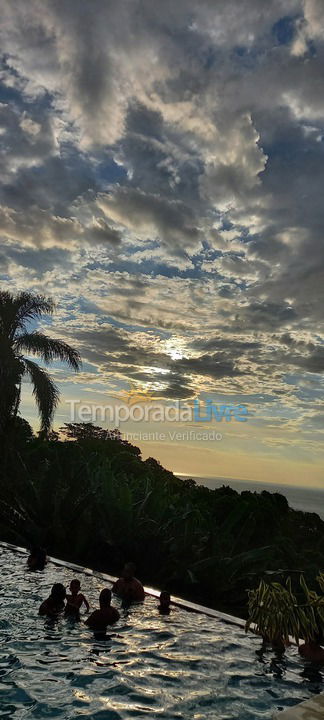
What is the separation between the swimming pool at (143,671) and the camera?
497 cm

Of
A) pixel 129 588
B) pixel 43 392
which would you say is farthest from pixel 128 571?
pixel 43 392

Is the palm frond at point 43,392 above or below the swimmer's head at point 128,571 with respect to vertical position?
above

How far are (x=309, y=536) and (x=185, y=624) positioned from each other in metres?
12.7

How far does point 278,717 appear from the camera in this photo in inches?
147

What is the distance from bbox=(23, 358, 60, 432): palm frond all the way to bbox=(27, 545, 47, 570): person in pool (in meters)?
6.85

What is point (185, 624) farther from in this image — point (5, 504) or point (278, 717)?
point (5, 504)

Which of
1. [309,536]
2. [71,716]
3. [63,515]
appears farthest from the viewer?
[309,536]

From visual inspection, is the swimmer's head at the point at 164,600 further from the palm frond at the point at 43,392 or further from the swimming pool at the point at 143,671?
the palm frond at the point at 43,392

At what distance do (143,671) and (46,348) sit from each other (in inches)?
496

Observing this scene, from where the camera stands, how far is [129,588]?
28.6 ft

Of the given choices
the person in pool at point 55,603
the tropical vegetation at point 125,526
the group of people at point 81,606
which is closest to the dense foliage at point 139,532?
the tropical vegetation at point 125,526

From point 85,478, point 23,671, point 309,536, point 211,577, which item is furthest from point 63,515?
point 309,536

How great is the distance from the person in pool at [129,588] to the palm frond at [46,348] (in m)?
9.65

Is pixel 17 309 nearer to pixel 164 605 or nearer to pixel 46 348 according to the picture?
pixel 46 348
